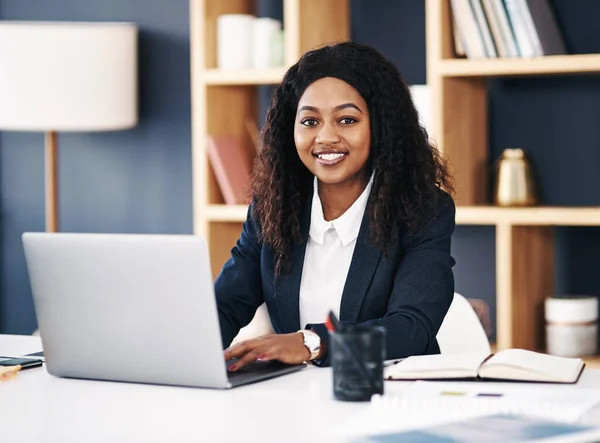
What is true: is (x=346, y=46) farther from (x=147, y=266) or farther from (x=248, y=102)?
(x=248, y=102)

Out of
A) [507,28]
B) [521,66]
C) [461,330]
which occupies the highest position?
[507,28]

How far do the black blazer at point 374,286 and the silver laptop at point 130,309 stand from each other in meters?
0.32

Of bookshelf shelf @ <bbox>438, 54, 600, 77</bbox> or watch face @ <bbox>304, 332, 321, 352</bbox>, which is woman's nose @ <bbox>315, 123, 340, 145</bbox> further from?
bookshelf shelf @ <bbox>438, 54, 600, 77</bbox>

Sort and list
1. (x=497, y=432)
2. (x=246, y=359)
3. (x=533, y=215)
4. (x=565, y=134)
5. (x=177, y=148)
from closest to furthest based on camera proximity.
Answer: (x=497, y=432) < (x=246, y=359) < (x=533, y=215) < (x=565, y=134) < (x=177, y=148)

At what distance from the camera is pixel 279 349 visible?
1.84 meters

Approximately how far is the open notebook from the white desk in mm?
40

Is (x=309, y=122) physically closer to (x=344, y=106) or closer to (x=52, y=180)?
(x=344, y=106)

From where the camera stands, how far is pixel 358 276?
7.31 ft

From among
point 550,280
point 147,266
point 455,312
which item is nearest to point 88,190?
point 550,280

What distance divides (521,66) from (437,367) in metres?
A: 1.58

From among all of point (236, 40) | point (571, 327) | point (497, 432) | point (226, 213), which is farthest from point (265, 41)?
point (497, 432)

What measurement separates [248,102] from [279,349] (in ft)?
6.68

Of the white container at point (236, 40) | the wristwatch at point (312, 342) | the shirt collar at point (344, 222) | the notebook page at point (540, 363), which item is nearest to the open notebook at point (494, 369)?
the notebook page at point (540, 363)

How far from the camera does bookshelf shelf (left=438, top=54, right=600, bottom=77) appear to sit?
304 cm
